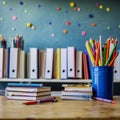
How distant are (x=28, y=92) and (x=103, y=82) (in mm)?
339

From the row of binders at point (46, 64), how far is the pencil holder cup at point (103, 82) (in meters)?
1.10

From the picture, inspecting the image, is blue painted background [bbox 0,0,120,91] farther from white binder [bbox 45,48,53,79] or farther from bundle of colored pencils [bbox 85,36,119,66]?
bundle of colored pencils [bbox 85,36,119,66]

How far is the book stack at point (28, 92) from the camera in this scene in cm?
96

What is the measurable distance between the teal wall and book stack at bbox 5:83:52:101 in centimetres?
150

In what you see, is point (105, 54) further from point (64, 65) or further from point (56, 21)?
point (56, 21)

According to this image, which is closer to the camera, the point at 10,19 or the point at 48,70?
the point at 48,70

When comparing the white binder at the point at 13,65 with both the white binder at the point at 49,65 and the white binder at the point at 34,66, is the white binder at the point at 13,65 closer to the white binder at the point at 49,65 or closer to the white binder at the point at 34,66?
the white binder at the point at 34,66

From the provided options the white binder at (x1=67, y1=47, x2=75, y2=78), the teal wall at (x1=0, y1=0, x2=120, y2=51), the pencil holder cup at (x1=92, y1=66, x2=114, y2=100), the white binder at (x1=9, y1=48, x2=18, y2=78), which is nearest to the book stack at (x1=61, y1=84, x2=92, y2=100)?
the pencil holder cup at (x1=92, y1=66, x2=114, y2=100)

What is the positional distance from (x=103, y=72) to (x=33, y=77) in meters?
1.24

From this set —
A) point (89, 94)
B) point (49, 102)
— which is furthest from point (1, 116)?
point (89, 94)

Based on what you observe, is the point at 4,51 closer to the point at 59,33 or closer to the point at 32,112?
the point at 59,33

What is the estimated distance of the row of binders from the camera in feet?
7.14

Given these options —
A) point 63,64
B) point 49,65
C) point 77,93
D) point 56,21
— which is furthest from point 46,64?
point 77,93

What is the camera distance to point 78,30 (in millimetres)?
2521
